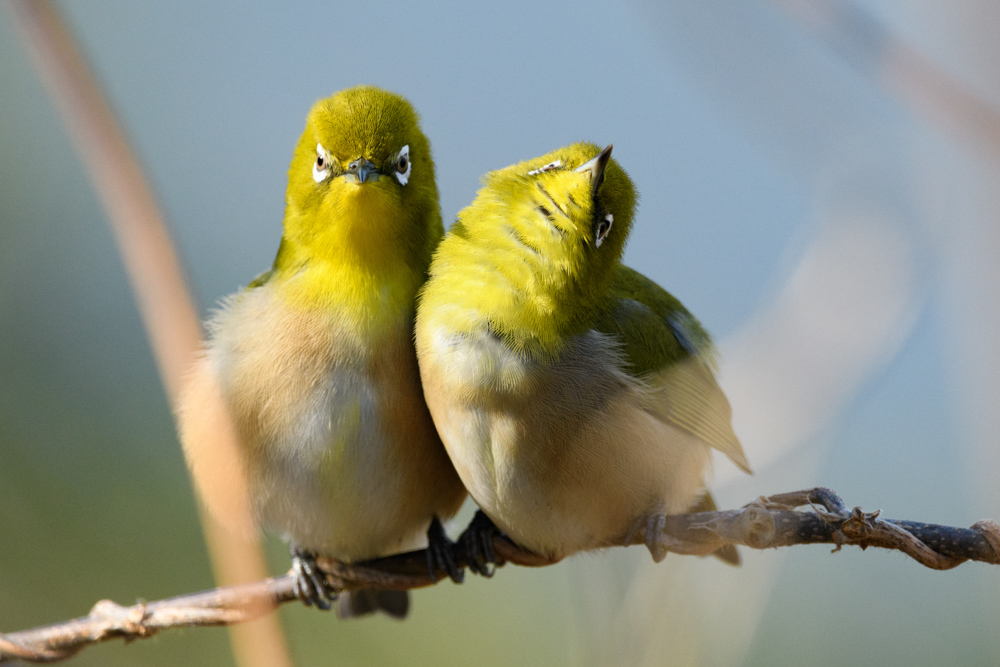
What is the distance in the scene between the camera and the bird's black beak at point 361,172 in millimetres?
1728

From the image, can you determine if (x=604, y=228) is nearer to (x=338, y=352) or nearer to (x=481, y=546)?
(x=338, y=352)

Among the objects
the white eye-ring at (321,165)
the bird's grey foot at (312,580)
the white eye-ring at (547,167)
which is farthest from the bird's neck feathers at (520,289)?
the bird's grey foot at (312,580)

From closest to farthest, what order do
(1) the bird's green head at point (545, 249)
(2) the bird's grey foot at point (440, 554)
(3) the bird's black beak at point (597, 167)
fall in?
(3) the bird's black beak at point (597, 167), (1) the bird's green head at point (545, 249), (2) the bird's grey foot at point (440, 554)

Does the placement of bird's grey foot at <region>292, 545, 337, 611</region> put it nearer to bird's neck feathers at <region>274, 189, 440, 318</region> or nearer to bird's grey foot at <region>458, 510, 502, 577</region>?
bird's grey foot at <region>458, 510, 502, 577</region>

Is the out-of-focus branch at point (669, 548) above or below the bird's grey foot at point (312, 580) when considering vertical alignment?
above

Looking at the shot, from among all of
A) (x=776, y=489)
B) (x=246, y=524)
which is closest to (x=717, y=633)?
(x=776, y=489)

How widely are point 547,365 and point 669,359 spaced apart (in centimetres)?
47

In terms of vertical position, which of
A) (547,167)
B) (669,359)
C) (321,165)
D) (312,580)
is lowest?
(312,580)

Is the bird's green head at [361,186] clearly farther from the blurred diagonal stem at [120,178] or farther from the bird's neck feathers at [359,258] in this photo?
the blurred diagonal stem at [120,178]

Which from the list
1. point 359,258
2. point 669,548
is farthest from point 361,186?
point 669,548

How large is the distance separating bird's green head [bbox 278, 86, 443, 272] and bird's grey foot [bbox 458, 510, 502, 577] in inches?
23.0

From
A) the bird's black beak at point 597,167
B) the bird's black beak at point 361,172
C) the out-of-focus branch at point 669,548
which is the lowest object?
the out-of-focus branch at point 669,548

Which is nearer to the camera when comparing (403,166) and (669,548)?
(669,548)

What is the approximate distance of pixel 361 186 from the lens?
1.72 m
